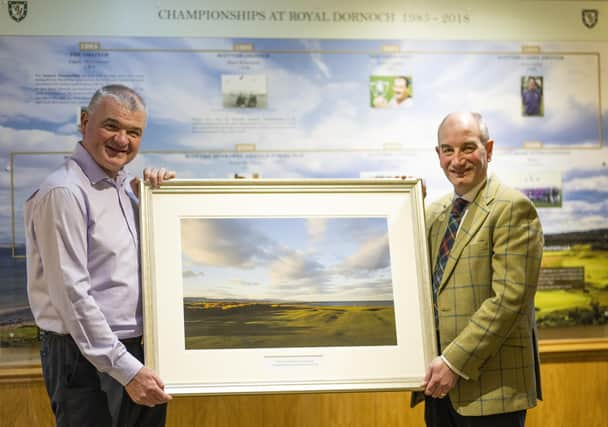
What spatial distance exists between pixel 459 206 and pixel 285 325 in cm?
83

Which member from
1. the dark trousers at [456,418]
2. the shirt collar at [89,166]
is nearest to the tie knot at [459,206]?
the dark trousers at [456,418]

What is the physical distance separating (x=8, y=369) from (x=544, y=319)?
2852 mm

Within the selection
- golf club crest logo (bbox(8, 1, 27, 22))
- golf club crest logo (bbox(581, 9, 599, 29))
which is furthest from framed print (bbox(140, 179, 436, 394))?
golf club crest logo (bbox(581, 9, 599, 29))

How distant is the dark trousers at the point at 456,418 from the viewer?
81.8 inches

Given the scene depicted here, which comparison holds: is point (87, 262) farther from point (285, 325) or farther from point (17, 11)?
point (17, 11)

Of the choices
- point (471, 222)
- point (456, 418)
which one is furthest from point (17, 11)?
point (456, 418)

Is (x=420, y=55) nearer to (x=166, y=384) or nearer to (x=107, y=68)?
(x=107, y=68)

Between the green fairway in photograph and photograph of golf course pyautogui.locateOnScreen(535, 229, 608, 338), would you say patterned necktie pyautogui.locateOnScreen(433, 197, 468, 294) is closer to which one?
the green fairway in photograph

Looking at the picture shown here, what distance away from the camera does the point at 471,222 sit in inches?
84.4

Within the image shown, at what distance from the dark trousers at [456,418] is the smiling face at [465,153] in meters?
0.85

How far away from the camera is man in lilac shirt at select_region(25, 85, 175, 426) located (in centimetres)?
192

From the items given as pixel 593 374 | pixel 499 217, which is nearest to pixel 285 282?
pixel 499 217

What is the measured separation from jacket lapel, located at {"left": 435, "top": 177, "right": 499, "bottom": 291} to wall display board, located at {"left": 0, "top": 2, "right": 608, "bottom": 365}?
96 centimetres

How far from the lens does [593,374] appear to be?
3186 mm
